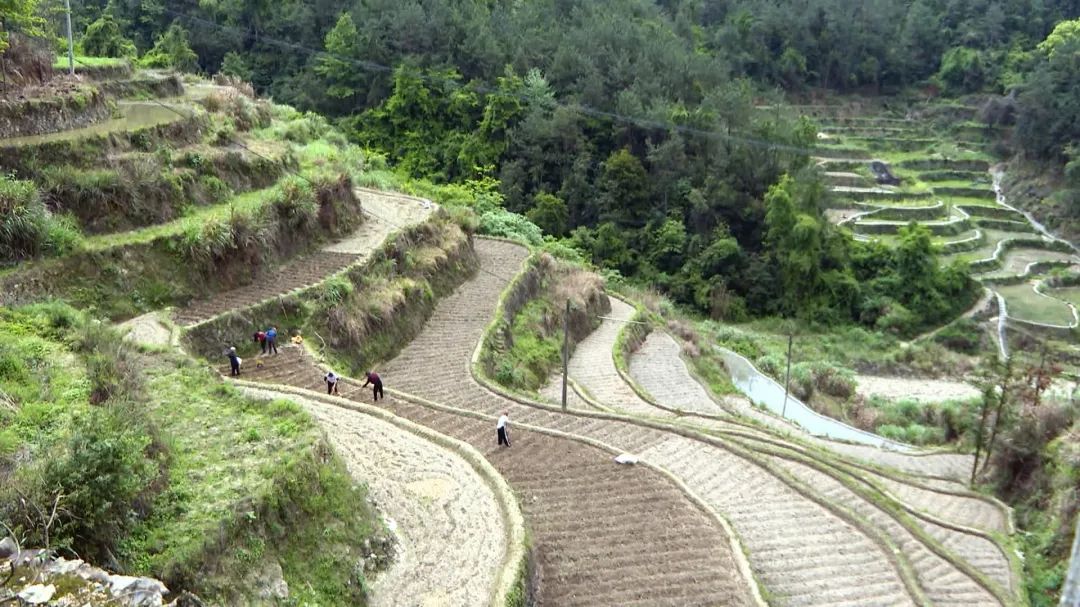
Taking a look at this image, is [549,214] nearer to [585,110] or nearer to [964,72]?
[585,110]

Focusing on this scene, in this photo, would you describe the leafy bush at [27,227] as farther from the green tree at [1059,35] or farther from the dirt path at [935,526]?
the green tree at [1059,35]

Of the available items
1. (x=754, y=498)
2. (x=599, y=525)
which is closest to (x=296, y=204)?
(x=599, y=525)

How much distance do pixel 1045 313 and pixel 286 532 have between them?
45.4 meters

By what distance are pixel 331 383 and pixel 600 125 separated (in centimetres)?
3351

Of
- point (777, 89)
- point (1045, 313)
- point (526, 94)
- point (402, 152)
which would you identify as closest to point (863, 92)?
point (777, 89)

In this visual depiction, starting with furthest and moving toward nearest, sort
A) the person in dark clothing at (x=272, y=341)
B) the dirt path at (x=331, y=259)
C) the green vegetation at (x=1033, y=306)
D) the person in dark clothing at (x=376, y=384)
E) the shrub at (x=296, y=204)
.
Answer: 1. the green vegetation at (x=1033, y=306)
2. the shrub at (x=296, y=204)
3. the dirt path at (x=331, y=259)
4. the person in dark clothing at (x=272, y=341)
5. the person in dark clothing at (x=376, y=384)

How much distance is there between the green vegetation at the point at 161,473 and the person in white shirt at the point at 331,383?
10.5 ft

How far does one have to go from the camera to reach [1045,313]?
4534 centimetres

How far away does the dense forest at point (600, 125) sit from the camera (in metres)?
44.1

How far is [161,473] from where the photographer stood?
1045 cm

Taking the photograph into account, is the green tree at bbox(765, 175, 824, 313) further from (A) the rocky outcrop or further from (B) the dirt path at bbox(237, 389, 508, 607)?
(A) the rocky outcrop

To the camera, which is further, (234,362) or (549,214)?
(549,214)

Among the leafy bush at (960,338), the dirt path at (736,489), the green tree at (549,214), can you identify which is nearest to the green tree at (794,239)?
the leafy bush at (960,338)

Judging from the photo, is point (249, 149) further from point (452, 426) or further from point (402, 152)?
point (402, 152)
